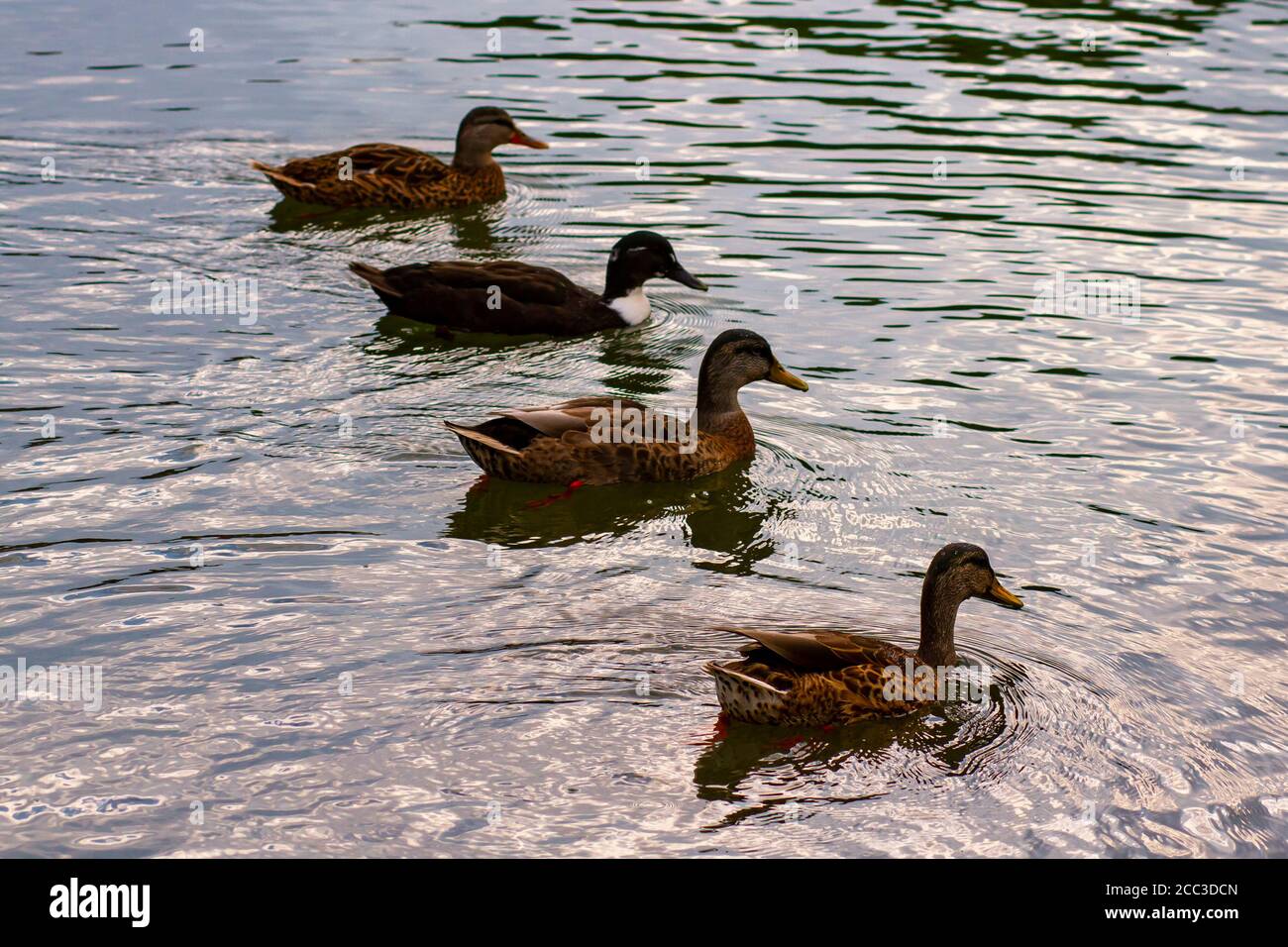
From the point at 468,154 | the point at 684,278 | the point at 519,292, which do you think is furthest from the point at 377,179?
the point at 684,278

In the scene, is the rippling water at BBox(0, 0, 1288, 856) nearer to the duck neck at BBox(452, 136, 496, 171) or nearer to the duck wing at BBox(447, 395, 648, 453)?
the duck wing at BBox(447, 395, 648, 453)

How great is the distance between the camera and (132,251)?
14211 mm

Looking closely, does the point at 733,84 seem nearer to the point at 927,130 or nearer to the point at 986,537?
the point at 927,130

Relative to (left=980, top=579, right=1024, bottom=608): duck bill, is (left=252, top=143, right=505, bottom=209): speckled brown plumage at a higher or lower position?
higher

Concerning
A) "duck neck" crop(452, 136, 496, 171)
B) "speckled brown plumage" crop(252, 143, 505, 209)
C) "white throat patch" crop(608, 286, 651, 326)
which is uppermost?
"duck neck" crop(452, 136, 496, 171)

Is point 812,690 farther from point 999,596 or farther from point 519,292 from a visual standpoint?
point 519,292

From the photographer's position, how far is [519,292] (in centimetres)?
1340

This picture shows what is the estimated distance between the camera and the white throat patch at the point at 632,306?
13961 millimetres

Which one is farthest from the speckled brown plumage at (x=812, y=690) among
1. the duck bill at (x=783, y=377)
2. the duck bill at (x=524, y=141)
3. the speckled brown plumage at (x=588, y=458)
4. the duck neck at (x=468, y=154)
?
the duck bill at (x=524, y=141)

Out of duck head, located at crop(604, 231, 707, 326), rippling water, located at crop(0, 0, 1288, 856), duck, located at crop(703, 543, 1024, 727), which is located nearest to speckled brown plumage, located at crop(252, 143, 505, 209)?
rippling water, located at crop(0, 0, 1288, 856)

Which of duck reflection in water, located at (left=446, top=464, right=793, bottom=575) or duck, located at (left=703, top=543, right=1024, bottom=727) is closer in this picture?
duck, located at (left=703, top=543, right=1024, bottom=727)

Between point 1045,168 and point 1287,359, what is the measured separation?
17.5 feet

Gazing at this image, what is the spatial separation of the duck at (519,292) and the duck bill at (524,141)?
11.4 ft

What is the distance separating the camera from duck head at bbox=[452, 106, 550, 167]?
1655 cm
